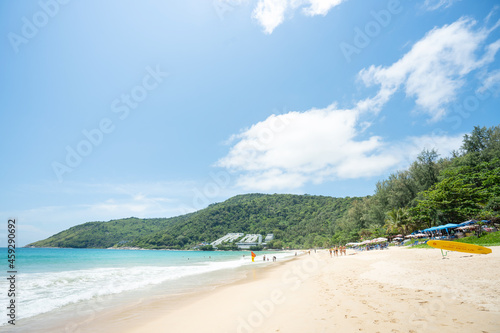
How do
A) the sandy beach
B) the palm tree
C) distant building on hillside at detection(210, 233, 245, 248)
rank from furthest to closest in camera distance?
distant building on hillside at detection(210, 233, 245, 248) < the palm tree < the sandy beach

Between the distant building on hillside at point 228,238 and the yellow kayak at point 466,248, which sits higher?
the yellow kayak at point 466,248

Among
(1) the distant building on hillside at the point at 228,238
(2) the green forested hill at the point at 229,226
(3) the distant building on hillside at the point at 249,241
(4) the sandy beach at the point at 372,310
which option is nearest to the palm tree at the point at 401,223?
(4) the sandy beach at the point at 372,310

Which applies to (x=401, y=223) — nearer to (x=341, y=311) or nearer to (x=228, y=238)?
(x=341, y=311)

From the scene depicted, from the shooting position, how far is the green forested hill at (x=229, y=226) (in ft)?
430

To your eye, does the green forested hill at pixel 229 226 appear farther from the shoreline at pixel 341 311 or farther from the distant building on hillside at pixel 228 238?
the shoreline at pixel 341 311

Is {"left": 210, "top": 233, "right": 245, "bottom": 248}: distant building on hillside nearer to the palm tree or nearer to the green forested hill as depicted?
the green forested hill

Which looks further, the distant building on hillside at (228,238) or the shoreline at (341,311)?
the distant building on hillside at (228,238)

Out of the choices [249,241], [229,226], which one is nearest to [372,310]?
[249,241]

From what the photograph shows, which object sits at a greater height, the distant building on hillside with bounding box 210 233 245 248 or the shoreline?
the shoreline

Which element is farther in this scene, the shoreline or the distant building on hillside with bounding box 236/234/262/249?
the distant building on hillside with bounding box 236/234/262/249

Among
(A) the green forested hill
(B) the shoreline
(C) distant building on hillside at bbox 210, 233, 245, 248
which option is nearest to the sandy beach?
(B) the shoreline

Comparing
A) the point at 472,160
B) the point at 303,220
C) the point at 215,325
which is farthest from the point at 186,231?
the point at 215,325

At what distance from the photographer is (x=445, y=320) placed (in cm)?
506

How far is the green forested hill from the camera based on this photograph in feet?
430
